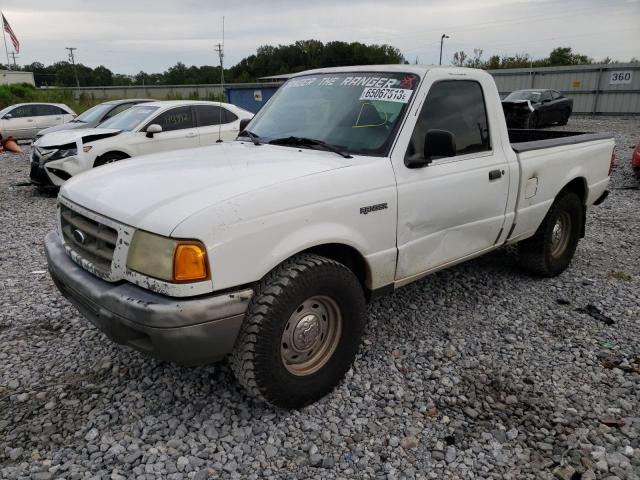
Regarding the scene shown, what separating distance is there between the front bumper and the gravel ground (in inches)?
23.4

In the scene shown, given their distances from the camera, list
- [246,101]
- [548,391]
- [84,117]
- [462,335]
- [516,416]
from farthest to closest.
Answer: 1. [246,101]
2. [84,117]
3. [462,335]
4. [548,391]
5. [516,416]

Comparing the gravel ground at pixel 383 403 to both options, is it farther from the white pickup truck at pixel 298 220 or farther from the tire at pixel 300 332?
the white pickup truck at pixel 298 220

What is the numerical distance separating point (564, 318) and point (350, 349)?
215 centimetres

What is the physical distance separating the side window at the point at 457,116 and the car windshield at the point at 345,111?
18 cm

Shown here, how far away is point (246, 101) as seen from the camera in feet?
55.8

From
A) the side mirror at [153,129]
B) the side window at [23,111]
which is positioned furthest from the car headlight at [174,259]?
the side window at [23,111]

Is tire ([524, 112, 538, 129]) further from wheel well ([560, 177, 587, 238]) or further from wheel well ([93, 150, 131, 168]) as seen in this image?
→ wheel well ([93, 150, 131, 168])

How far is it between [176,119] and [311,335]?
7.38m

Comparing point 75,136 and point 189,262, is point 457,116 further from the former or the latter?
point 75,136

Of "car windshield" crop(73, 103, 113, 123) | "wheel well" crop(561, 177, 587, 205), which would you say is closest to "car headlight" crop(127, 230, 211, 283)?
"wheel well" crop(561, 177, 587, 205)

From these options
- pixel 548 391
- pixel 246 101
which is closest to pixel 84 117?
pixel 246 101

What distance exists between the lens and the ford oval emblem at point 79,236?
2814 millimetres

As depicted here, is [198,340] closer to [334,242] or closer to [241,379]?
[241,379]

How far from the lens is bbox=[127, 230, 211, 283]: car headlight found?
227 cm
